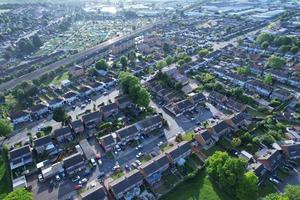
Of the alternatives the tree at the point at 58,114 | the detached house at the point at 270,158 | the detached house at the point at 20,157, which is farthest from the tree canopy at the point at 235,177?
the tree at the point at 58,114

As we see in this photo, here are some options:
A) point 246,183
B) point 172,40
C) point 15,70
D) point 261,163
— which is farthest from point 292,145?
point 15,70

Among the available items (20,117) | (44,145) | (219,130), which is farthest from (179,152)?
(20,117)

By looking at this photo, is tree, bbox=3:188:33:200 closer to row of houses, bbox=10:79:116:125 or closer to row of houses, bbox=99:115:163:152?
row of houses, bbox=99:115:163:152

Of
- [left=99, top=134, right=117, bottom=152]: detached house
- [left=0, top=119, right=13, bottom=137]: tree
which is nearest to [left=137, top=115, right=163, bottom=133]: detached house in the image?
[left=99, top=134, right=117, bottom=152]: detached house

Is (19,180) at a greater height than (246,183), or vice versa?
(246,183)

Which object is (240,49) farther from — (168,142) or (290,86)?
(168,142)

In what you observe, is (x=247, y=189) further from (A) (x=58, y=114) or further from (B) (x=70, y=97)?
(B) (x=70, y=97)

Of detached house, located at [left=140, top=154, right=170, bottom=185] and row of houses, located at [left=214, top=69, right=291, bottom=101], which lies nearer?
detached house, located at [left=140, top=154, right=170, bottom=185]
